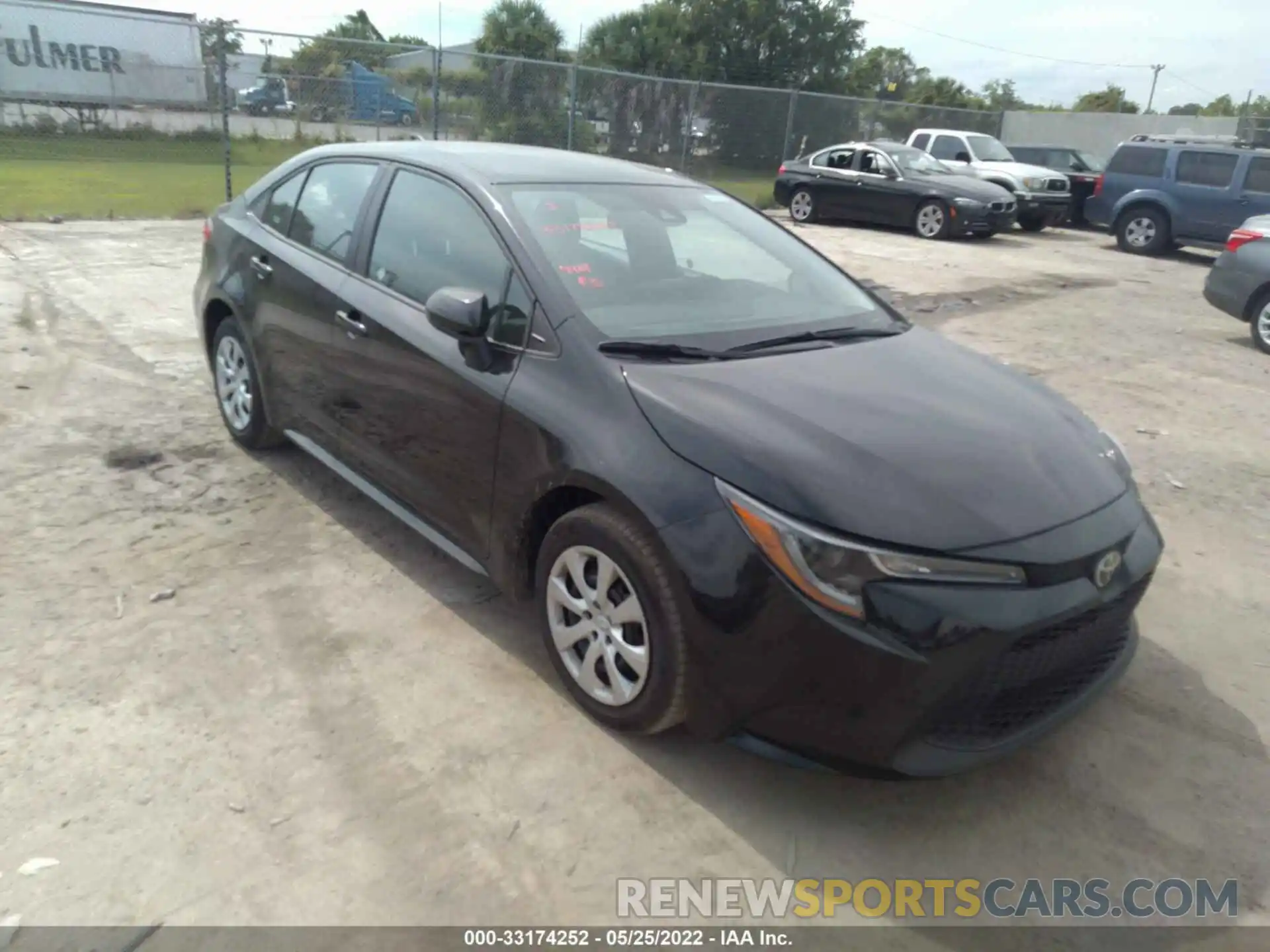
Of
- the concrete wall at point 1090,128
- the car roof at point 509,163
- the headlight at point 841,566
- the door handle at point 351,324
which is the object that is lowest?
the headlight at point 841,566

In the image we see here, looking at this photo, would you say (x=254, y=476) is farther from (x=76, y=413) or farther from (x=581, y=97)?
(x=581, y=97)

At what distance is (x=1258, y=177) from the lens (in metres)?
14.7

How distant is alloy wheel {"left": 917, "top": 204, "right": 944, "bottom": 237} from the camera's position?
53.4 ft

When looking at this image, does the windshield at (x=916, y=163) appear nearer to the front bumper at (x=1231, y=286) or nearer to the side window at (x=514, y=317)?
the front bumper at (x=1231, y=286)

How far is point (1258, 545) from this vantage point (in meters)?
4.66

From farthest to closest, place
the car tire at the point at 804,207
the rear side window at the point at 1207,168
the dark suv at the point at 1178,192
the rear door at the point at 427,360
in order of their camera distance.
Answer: the car tire at the point at 804,207
the rear side window at the point at 1207,168
the dark suv at the point at 1178,192
the rear door at the point at 427,360

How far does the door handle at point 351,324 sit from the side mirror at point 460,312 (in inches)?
23.5

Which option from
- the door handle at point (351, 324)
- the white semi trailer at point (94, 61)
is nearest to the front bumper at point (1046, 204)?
the white semi trailer at point (94, 61)

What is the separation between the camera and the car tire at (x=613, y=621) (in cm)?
261

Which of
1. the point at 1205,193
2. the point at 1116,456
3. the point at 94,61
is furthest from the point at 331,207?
the point at 94,61

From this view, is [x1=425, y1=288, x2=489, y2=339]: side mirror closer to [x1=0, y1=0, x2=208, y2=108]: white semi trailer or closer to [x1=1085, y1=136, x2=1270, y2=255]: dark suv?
[x1=1085, y1=136, x2=1270, y2=255]: dark suv

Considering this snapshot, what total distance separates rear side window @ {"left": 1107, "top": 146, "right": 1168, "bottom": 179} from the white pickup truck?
1680 mm

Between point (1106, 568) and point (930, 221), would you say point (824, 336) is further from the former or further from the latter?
point (930, 221)

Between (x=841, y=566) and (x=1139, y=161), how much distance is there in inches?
671
